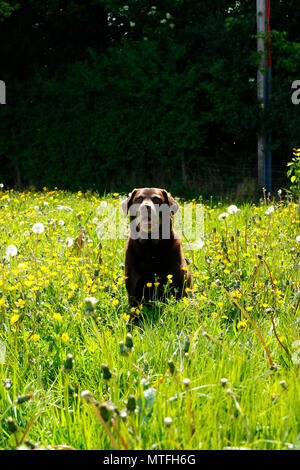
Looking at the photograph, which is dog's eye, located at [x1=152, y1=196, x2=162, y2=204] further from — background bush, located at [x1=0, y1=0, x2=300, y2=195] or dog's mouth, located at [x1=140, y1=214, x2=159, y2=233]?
background bush, located at [x1=0, y1=0, x2=300, y2=195]

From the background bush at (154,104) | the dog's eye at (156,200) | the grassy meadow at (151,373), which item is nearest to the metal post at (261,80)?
the background bush at (154,104)

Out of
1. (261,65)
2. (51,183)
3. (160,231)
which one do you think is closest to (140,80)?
(261,65)

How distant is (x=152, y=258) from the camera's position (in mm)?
3812

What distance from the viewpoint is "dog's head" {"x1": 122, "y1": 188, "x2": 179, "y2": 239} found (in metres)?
3.79

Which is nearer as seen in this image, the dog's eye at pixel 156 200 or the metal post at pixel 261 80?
the dog's eye at pixel 156 200

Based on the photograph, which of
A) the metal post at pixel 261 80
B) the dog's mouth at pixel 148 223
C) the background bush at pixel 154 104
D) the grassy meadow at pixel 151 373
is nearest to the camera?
the grassy meadow at pixel 151 373

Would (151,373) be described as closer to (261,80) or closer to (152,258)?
(152,258)

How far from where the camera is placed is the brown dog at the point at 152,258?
377 cm

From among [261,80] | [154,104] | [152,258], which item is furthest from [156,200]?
[154,104]

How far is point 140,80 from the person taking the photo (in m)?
11.4

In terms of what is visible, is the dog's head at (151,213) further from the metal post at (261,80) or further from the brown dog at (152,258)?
the metal post at (261,80)

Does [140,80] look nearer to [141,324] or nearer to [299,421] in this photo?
[141,324]

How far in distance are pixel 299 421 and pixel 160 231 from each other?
225 cm

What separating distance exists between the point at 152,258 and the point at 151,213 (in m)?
0.37
